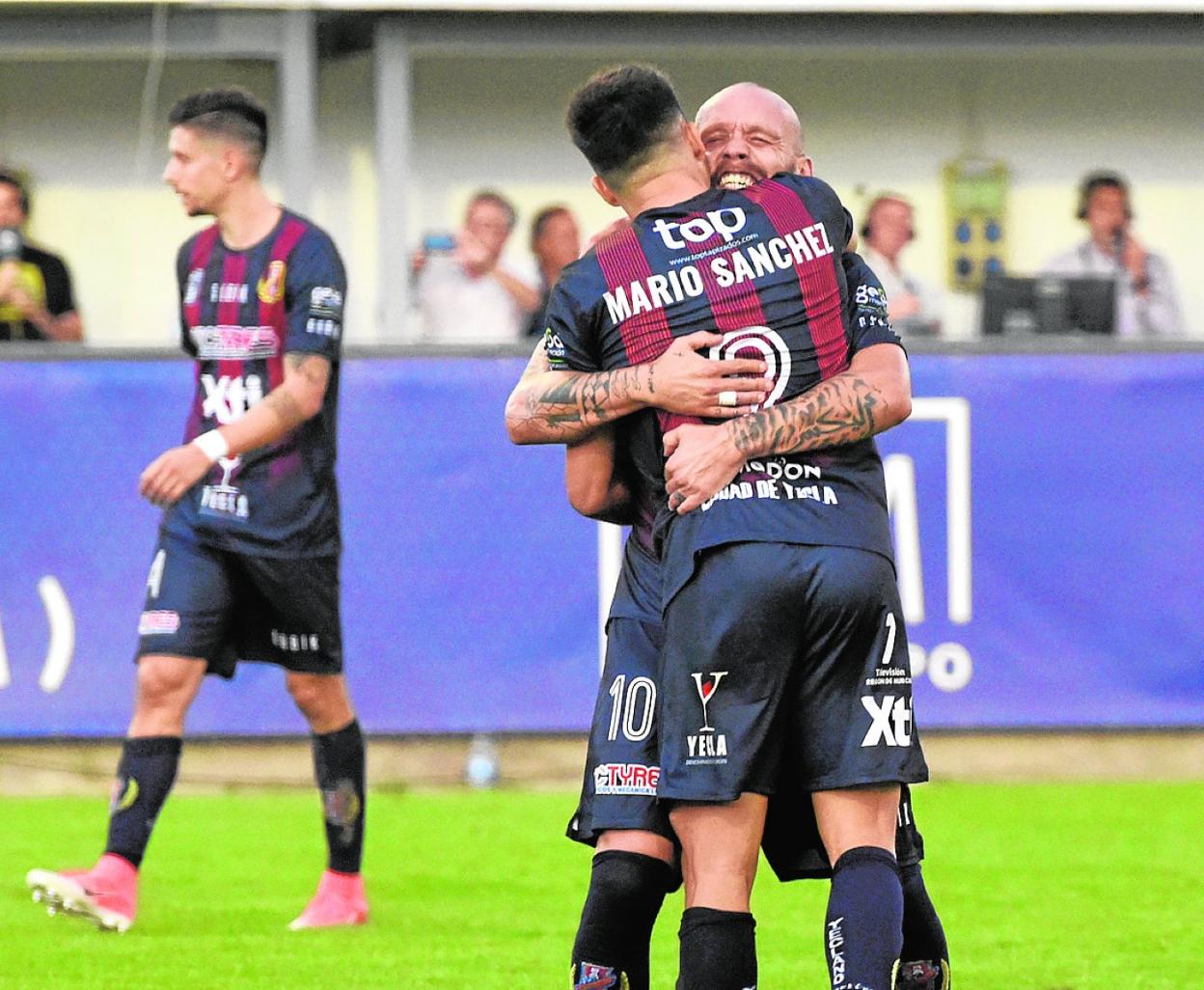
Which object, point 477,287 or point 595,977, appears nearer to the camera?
point 595,977

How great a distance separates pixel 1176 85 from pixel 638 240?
442 inches

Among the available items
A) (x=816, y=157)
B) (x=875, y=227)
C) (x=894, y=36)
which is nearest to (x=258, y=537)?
(x=875, y=227)

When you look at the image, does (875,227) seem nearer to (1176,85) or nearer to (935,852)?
(1176,85)

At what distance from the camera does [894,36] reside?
518 inches

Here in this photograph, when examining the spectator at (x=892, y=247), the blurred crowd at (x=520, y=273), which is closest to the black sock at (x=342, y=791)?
the blurred crowd at (x=520, y=273)

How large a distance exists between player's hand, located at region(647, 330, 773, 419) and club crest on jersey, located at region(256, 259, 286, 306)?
9.38 feet

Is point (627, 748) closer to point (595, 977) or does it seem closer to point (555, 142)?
point (595, 977)

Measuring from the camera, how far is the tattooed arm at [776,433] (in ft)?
14.8

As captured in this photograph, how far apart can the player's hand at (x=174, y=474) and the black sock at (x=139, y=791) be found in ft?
2.44

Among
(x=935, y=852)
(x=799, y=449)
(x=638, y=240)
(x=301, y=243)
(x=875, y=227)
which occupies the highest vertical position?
(x=875, y=227)

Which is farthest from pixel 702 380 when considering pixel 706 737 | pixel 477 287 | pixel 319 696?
pixel 477 287

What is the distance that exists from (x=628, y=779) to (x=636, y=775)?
2 centimetres

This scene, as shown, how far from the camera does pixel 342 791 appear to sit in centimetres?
727

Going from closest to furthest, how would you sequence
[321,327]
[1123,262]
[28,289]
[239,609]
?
1. [321,327]
2. [239,609]
3. [28,289]
4. [1123,262]
